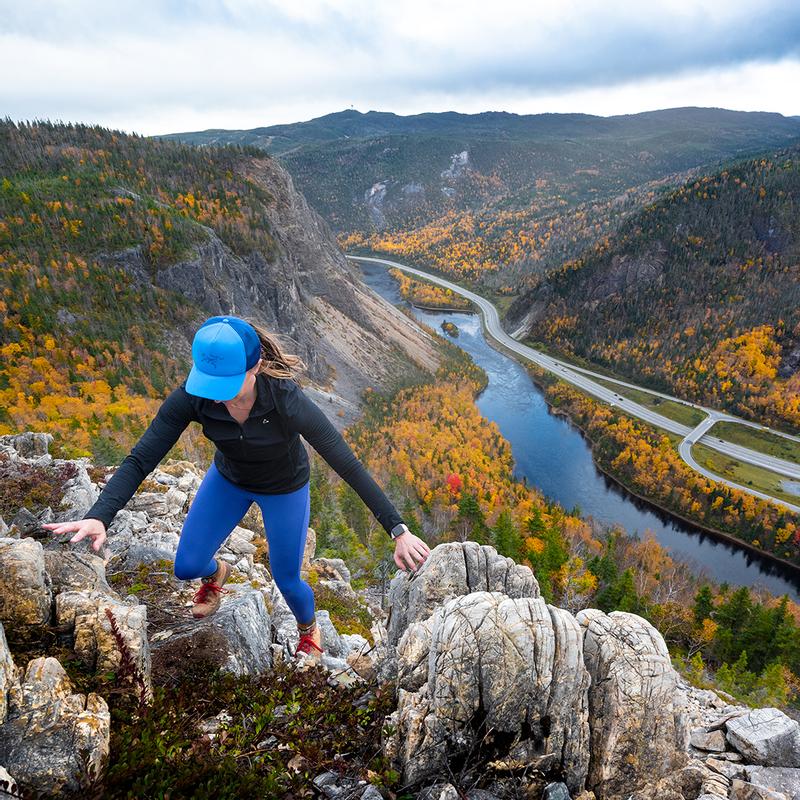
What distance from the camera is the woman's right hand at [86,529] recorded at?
4.46m

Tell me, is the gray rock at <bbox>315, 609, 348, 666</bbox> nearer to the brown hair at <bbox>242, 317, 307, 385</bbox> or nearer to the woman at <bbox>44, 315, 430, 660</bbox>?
the woman at <bbox>44, 315, 430, 660</bbox>

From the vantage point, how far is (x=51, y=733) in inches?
144

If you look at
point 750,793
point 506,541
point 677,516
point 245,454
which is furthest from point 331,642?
point 677,516

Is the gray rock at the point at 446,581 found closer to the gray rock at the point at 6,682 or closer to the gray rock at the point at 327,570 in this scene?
the gray rock at the point at 6,682

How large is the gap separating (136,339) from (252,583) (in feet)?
238

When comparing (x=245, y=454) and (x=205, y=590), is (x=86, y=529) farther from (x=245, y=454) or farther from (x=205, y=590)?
(x=205, y=590)

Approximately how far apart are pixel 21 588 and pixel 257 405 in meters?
2.85

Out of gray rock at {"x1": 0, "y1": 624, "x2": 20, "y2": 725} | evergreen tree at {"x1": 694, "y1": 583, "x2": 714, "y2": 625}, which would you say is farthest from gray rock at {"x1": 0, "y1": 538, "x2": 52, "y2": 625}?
evergreen tree at {"x1": 694, "y1": 583, "x2": 714, "y2": 625}

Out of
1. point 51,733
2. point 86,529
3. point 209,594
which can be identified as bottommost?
point 209,594

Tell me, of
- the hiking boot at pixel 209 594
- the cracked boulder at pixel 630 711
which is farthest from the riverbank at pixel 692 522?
the hiking boot at pixel 209 594

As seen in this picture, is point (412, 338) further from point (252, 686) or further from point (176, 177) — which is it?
point (252, 686)

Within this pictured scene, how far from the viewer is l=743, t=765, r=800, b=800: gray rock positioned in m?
6.68

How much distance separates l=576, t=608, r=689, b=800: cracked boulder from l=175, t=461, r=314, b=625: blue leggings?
12.9 ft

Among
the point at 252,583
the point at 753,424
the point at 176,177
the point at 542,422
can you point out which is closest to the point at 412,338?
the point at 542,422
